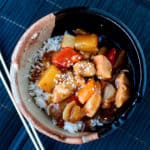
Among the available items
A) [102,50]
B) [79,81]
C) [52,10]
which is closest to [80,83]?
[79,81]

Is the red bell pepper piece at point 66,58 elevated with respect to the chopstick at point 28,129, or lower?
elevated

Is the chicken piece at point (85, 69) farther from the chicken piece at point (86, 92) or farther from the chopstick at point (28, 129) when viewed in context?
the chopstick at point (28, 129)

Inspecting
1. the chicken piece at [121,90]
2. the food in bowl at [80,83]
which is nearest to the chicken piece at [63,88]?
the food in bowl at [80,83]

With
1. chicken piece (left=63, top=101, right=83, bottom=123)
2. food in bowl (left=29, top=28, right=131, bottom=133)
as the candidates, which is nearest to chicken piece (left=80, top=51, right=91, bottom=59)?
food in bowl (left=29, top=28, right=131, bottom=133)

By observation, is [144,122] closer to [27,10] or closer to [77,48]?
[77,48]

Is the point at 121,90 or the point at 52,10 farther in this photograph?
the point at 52,10

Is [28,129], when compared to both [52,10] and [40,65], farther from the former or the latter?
[52,10]

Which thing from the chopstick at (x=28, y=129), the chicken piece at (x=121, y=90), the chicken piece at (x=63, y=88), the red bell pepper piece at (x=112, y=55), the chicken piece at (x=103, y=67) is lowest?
the chopstick at (x=28, y=129)
